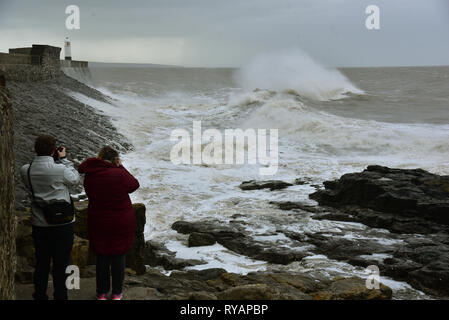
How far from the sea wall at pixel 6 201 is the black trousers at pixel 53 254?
20 cm

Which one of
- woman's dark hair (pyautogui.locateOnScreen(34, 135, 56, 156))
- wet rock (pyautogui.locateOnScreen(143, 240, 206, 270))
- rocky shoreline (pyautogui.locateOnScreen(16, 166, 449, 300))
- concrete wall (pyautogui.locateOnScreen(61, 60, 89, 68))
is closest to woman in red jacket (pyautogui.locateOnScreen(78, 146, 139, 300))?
woman's dark hair (pyautogui.locateOnScreen(34, 135, 56, 156))

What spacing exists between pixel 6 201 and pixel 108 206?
29.3 inches

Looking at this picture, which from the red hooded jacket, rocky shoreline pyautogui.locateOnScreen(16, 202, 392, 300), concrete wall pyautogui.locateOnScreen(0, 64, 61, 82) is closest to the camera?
the red hooded jacket

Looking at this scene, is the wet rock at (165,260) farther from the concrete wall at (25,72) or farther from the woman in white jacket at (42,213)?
→ the concrete wall at (25,72)

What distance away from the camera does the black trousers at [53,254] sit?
3441mm

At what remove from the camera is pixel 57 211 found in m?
3.40

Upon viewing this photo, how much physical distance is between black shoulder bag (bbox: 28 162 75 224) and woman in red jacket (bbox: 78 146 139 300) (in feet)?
0.66

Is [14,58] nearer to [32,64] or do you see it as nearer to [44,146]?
[32,64]

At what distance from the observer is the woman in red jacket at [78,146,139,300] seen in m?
3.54

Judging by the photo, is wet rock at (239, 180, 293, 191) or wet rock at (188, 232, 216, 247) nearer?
wet rock at (188, 232, 216, 247)

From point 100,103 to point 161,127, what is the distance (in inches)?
147

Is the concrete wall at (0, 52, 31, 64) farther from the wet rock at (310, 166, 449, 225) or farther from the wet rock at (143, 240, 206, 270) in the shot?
the wet rock at (310, 166, 449, 225)

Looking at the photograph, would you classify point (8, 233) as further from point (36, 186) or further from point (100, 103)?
point (100, 103)
